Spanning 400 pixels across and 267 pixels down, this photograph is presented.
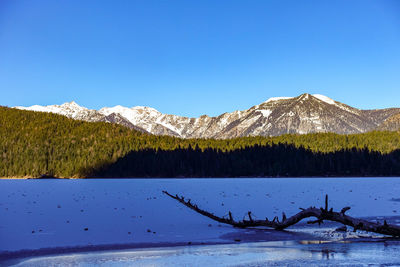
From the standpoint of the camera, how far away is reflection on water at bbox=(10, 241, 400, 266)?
1506 cm

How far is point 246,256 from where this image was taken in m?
16.5

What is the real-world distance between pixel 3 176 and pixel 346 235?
200274 millimetres

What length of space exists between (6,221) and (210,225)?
13540mm

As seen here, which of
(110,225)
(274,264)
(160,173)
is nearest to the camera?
(274,264)

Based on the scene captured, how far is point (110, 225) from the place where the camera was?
25.4 metres

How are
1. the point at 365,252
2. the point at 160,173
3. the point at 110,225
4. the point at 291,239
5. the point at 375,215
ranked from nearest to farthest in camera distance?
the point at 365,252 → the point at 291,239 → the point at 110,225 → the point at 375,215 → the point at 160,173

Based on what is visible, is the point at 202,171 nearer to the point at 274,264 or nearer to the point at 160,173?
the point at 160,173

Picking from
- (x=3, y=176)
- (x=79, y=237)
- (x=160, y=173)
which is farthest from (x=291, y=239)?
(x=3, y=176)

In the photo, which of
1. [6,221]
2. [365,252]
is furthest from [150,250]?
[6,221]

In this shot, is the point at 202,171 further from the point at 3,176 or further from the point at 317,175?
the point at 3,176

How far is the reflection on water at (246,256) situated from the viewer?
49.4 feet

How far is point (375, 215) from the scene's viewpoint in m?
30.0

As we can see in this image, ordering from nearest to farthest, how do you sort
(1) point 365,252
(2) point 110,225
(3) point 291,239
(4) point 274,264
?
(4) point 274,264
(1) point 365,252
(3) point 291,239
(2) point 110,225

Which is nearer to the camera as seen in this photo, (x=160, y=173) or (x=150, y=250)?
(x=150, y=250)
